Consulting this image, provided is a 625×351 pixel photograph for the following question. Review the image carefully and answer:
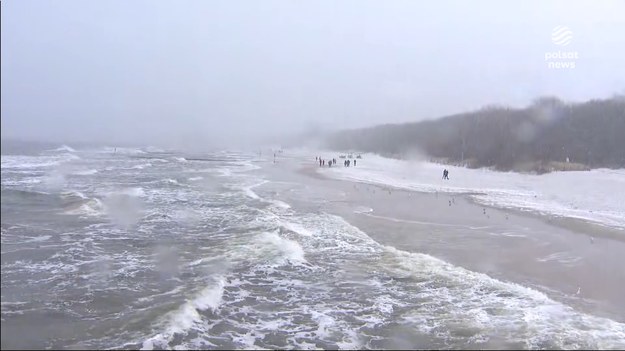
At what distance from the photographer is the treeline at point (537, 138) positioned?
1945 inches

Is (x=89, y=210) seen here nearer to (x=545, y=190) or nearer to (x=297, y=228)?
(x=297, y=228)

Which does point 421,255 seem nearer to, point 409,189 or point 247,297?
point 247,297

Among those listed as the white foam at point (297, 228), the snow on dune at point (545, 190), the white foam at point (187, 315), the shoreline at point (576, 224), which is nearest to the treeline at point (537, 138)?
the snow on dune at point (545, 190)

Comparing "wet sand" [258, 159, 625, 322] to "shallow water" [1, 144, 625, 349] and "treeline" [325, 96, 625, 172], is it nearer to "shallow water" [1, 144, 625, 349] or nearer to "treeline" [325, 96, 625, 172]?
"shallow water" [1, 144, 625, 349]

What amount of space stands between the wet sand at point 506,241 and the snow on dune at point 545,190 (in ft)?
7.81

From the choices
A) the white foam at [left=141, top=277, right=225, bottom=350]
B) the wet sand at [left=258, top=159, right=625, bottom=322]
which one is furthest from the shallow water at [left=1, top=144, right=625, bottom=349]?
the wet sand at [left=258, top=159, right=625, bottom=322]

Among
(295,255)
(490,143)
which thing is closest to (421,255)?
(295,255)

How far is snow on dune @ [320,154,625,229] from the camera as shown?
2341 cm

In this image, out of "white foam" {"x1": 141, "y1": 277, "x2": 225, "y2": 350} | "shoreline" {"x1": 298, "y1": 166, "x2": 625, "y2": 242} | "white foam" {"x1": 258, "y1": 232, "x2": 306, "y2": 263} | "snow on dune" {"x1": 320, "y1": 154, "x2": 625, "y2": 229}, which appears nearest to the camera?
"white foam" {"x1": 141, "y1": 277, "x2": 225, "y2": 350}

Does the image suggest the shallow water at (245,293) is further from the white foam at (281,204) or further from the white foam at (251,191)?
the white foam at (251,191)

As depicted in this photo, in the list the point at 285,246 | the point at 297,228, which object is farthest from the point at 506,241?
the point at 285,246

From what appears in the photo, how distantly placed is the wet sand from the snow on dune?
2382 mm

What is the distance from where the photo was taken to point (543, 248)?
48.9ft

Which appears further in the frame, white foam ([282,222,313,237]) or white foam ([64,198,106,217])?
white foam ([64,198,106,217])
